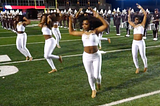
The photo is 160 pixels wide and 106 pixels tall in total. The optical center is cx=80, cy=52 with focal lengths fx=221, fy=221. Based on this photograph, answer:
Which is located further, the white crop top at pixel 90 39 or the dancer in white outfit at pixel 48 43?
the dancer in white outfit at pixel 48 43

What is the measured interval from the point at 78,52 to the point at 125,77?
14.1 ft

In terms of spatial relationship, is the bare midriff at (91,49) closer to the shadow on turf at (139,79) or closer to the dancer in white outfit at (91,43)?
the dancer in white outfit at (91,43)

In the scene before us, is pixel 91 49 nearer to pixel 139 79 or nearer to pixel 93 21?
pixel 93 21

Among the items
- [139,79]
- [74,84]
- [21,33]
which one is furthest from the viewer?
[21,33]

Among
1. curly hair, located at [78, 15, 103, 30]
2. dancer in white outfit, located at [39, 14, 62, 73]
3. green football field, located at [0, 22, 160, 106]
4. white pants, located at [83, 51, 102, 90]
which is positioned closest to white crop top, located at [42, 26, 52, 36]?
dancer in white outfit, located at [39, 14, 62, 73]

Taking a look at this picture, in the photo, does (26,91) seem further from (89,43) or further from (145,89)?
(145,89)

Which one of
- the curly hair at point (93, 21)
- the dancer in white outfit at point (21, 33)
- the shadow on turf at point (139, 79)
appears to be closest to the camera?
the curly hair at point (93, 21)

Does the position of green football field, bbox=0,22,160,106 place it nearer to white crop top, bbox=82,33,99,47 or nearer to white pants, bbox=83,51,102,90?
white pants, bbox=83,51,102,90

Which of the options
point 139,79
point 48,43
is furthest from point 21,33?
point 139,79

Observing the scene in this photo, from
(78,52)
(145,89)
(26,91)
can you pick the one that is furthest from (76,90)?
(78,52)

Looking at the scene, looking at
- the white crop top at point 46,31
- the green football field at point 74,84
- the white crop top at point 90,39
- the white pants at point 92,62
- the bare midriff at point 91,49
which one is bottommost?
the green football field at point 74,84

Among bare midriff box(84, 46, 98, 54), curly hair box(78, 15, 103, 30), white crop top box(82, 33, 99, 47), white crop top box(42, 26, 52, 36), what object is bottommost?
bare midriff box(84, 46, 98, 54)

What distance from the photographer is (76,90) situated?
5406mm

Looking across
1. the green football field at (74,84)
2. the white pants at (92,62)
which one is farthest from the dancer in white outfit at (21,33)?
the white pants at (92,62)
